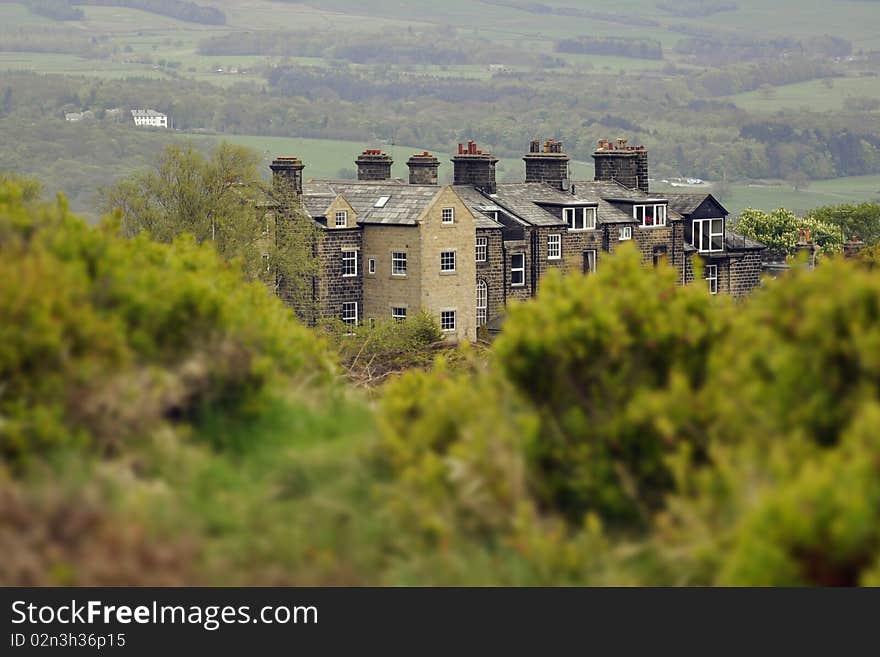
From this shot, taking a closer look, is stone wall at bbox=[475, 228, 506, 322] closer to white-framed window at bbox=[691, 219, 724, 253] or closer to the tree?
the tree

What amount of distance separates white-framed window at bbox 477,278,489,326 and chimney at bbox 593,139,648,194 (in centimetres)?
1234

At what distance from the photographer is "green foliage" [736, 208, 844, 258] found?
10644cm

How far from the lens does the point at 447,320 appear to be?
6981 cm

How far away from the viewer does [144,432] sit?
16359 millimetres

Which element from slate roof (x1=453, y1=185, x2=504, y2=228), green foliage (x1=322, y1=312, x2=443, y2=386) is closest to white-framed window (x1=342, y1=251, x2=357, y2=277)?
green foliage (x1=322, y1=312, x2=443, y2=386)

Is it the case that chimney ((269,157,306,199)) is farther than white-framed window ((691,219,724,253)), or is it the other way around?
white-framed window ((691,219,724,253))

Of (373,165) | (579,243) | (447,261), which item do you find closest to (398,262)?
(447,261)

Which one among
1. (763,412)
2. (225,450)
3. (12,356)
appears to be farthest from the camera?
(225,450)

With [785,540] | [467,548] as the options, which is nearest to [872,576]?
[785,540]

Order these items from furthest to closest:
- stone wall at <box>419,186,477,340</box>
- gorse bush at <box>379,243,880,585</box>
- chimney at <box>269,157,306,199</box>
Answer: chimney at <box>269,157,306,199</box>
stone wall at <box>419,186,477,340</box>
gorse bush at <box>379,243,880,585</box>

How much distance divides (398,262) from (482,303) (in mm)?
4984

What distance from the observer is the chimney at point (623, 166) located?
8150 centimetres

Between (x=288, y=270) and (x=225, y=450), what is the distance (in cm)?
4982

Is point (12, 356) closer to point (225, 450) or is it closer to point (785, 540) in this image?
point (225, 450)
